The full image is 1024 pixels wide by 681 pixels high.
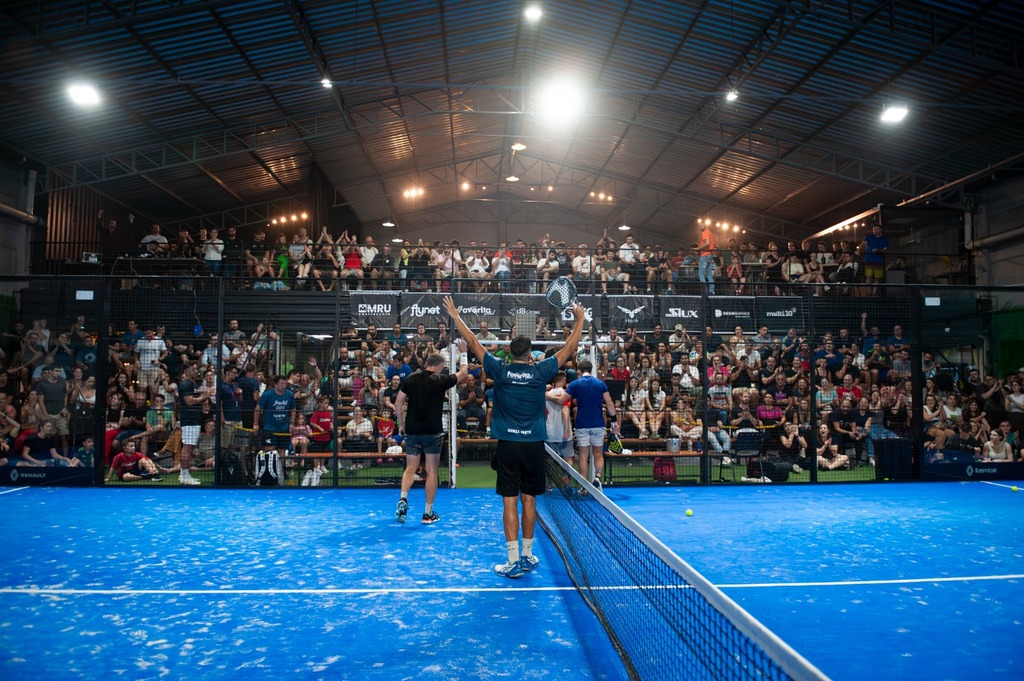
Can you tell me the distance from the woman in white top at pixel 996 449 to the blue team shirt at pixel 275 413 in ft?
46.0

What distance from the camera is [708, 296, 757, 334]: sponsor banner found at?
17.4 metres

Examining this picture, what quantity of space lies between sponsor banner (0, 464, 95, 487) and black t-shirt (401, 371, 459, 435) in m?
7.23

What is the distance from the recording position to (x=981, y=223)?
24.0 metres

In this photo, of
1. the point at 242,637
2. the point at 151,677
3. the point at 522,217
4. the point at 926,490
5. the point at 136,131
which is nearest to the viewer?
the point at 151,677

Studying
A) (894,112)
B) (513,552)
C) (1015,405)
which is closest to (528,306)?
(513,552)

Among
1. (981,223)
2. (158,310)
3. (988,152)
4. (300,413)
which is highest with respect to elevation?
(988,152)

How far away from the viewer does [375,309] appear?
17.0 meters

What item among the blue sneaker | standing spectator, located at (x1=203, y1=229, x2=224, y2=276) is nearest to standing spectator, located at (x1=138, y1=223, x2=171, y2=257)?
standing spectator, located at (x1=203, y1=229, x2=224, y2=276)

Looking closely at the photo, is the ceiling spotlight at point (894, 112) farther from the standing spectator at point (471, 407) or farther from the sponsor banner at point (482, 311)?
the standing spectator at point (471, 407)

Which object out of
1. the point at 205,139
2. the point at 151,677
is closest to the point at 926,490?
the point at 151,677

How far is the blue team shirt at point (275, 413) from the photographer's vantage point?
1252 cm

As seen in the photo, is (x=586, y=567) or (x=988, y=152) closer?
(x=586, y=567)

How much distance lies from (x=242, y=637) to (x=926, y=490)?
11993 millimetres

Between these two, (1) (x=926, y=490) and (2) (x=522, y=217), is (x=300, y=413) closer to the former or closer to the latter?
(1) (x=926, y=490)
